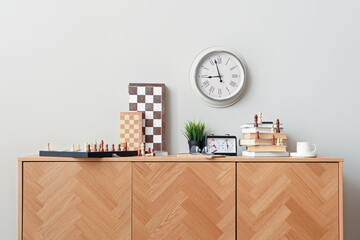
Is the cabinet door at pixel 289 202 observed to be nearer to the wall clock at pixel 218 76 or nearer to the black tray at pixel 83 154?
the wall clock at pixel 218 76

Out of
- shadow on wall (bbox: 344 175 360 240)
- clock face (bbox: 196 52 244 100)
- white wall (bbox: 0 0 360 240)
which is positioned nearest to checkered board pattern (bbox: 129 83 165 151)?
white wall (bbox: 0 0 360 240)

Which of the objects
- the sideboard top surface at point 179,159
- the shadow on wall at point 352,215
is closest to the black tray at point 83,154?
the sideboard top surface at point 179,159

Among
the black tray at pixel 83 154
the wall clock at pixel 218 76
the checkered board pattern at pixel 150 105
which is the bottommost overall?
the black tray at pixel 83 154

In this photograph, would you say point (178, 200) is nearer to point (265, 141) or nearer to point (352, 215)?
point (265, 141)

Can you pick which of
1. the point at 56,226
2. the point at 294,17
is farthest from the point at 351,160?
the point at 56,226

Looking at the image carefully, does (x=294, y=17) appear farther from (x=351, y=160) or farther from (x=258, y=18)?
(x=351, y=160)

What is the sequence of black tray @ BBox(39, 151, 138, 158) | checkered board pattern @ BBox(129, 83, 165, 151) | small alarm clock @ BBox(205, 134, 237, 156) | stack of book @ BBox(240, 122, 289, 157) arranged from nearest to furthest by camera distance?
black tray @ BBox(39, 151, 138, 158), stack of book @ BBox(240, 122, 289, 157), small alarm clock @ BBox(205, 134, 237, 156), checkered board pattern @ BBox(129, 83, 165, 151)

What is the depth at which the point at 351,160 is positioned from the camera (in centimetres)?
252

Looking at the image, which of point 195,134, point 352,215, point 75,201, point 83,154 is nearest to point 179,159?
point 195,134

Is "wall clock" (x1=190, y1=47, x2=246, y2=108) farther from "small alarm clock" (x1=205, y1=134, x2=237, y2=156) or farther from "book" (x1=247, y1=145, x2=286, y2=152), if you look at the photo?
"book" (x1=247, y1=145, x2=286, y2=152)

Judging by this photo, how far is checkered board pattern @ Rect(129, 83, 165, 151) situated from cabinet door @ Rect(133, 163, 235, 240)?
40 cm

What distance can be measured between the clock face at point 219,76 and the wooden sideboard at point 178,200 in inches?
25.2

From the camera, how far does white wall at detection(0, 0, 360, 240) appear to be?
246 centimetres

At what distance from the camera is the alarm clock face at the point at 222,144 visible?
233cm
